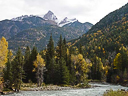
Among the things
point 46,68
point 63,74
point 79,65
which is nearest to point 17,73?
point 63,74

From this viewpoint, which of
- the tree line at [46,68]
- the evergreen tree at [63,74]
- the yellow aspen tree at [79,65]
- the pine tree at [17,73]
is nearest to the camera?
the pine tree at [17,73]

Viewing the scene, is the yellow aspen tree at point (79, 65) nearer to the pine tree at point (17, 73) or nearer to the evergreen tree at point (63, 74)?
the evergreen tree at point (63, 74)

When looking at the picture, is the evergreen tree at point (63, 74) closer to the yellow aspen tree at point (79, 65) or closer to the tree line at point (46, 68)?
the tree line at point (46, 68)

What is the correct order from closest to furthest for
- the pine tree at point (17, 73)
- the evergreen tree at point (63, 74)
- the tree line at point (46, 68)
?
the pine tree at point (17, 73) < the tree line at point (46, 68) < the evergreen tree at point (63, 74)

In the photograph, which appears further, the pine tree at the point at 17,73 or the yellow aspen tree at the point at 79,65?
the yellow aspen tree at the point at 79,65

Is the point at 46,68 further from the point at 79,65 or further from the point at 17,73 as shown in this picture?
the point at 17,73

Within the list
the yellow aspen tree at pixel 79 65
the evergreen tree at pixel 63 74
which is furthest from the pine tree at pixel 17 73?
the yellow aspen tree at pixel 79 65

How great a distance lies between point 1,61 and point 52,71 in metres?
30.5

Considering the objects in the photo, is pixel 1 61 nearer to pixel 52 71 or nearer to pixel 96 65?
pixel 52 71

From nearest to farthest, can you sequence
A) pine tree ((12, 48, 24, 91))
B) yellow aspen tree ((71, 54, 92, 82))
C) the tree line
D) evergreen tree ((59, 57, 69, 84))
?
pine tree ((12, 48, 24, 91)) < the tree line < evergreen tree ((59, 57, 69, 84)) < yellow aspen tree ((71, 54, 92, 82))

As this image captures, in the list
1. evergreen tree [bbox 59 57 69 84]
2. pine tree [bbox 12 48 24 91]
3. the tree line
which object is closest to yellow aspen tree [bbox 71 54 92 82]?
the tree line

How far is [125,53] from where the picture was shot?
281 ft

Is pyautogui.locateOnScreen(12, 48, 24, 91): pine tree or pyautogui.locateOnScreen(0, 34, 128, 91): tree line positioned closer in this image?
pyautogui.locateOnScreen(12, 48, 24, 91): pine tree

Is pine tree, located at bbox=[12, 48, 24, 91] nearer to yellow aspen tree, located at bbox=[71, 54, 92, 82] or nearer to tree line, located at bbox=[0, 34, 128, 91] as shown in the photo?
tree line, located at bbox=[0, 34, 128, 91]
